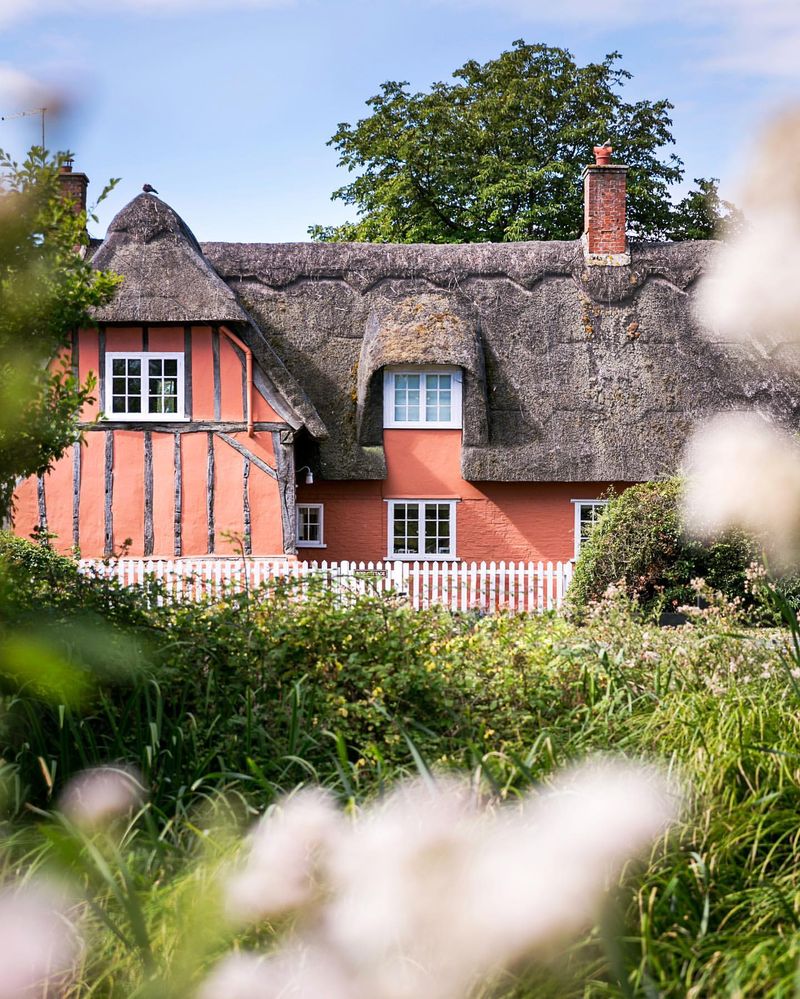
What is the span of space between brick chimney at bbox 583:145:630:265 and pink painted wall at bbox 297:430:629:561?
4.24 metres

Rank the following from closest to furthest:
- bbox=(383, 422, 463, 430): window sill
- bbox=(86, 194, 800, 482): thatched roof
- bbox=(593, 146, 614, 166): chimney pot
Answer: bbox=(86, 194, 800, 482): thatched roof
bbox=(383, 422, 463, 430): window sill
bbox=(593, 146, 614, 166): chimney pot

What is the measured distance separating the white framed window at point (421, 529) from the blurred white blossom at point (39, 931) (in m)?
14.2

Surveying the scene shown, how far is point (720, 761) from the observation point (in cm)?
417

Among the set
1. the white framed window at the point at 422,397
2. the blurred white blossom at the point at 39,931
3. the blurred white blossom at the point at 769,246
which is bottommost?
the blurred white blossom at the point at 39,931

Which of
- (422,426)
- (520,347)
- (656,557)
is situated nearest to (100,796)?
(656,557)

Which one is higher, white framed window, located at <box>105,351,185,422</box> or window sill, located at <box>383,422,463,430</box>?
white framed window, located at <box>105,351,185,422</box>

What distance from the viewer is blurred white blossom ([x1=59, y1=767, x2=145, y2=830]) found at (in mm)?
3992

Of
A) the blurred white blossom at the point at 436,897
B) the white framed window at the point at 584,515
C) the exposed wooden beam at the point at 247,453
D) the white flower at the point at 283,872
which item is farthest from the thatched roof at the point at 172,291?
the blurred white blossom at the point at 436,897

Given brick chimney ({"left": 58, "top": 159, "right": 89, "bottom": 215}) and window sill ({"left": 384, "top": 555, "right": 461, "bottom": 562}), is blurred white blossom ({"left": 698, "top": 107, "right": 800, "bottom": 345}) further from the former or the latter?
brick chimney ({"left": 58, "top": 159, "right": 89, "bottom": 215})

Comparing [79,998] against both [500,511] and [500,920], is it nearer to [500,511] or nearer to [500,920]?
[500,920]

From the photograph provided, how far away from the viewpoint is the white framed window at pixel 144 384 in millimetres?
16125

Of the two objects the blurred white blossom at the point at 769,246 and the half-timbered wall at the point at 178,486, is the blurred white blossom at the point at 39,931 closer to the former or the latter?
the blurred white blossom at the point at 769,246

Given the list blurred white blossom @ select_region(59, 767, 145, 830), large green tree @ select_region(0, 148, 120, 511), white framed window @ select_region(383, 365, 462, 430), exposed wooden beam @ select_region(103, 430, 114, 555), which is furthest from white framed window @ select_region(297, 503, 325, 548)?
blurred white blossom @ select_region(59, 767, 145, 830)

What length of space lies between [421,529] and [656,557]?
491 cm
